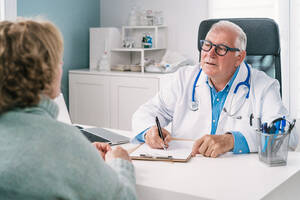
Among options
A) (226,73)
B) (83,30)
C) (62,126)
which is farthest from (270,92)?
(83,30)

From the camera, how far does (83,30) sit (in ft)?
14.4

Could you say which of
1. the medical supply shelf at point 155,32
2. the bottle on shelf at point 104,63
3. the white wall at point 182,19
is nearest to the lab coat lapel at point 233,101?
the white wall at point 182,19

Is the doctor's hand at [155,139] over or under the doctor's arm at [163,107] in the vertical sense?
under

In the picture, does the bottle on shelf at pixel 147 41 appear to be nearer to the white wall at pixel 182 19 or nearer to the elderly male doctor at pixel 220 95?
the white wall at pixel 182 19

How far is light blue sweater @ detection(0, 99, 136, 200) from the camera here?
0.90 metres

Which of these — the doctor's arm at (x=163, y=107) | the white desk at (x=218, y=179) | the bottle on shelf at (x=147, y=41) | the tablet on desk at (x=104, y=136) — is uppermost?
the bottle on shelf at (x=147, y=41)

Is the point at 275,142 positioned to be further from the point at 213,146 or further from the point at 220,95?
the point at 220,95

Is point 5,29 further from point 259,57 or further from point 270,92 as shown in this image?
point 259,57

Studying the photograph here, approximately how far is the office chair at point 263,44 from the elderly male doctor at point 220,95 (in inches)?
6.2

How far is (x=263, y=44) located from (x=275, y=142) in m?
0.90

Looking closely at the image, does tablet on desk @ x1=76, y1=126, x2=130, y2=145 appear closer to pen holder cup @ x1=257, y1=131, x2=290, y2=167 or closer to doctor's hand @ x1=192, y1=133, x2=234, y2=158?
doctor's hand @ x1=192, y1=133, x2=234, y2=158

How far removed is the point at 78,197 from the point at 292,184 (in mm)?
753

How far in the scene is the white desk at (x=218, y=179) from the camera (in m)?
1.18

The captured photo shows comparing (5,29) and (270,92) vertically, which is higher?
(5,29)
